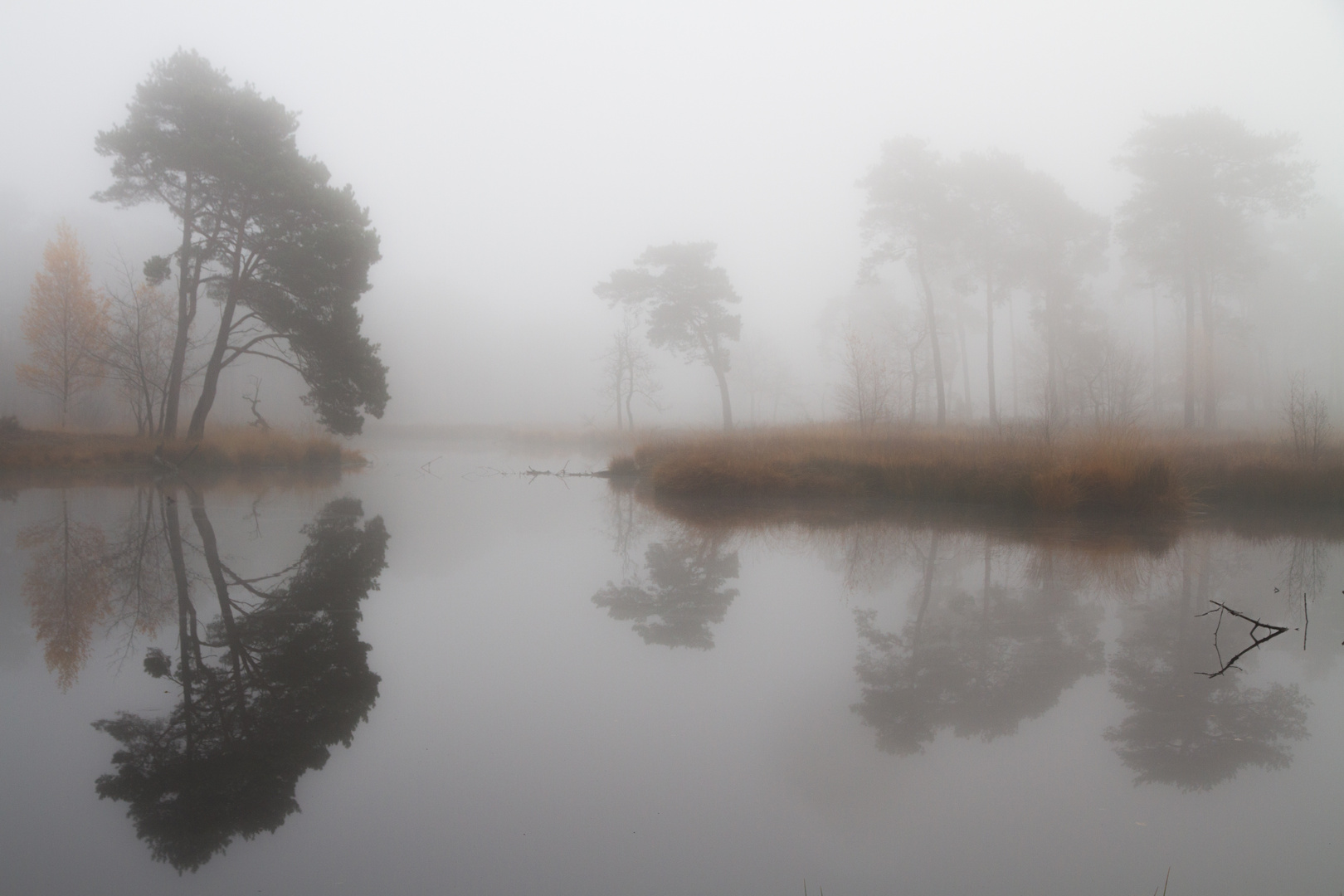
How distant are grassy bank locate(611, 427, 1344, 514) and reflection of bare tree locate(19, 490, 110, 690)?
596cm

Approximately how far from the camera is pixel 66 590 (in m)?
3.35

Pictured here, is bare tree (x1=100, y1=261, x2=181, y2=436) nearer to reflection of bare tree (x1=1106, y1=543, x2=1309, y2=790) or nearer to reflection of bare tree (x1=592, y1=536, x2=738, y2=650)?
reflection of bare tree (x1=592, y1=536, x2=738, y2=650)

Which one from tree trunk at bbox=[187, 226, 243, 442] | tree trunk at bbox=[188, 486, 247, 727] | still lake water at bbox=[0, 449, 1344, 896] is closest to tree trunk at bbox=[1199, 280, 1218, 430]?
still lake water at bbox=[0, 449, 1344, 896]

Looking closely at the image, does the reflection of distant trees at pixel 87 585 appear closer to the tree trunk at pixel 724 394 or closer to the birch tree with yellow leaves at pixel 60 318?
the birch tree with yellow leaves at pixel 60 318

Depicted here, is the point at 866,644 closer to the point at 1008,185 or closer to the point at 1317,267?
the point at 1008,185

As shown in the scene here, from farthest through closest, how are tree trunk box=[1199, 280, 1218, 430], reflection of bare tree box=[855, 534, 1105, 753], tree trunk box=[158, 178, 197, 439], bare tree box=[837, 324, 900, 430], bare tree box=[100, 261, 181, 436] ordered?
1. tree trunk box=[1199, 280, 1218, 430]
2. bare tree box=[100, 261, 181, 436]
3. tree trunk box=[158, 178, 197, 439]
4. bare tree box=[837, 324, 900, 430]
5. reflection of bare tree box=[855, 534, 1105, 753]

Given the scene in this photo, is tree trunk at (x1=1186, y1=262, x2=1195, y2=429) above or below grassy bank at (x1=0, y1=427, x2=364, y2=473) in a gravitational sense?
above

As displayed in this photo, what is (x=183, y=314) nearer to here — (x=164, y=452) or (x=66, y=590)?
(x=164, y=452)

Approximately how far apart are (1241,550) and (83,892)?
6596mm

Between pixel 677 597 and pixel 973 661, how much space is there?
158 centimetres

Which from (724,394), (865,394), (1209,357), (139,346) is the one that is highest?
(139,346)

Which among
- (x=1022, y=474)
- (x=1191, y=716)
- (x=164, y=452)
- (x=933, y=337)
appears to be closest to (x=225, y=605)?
(x=1191, y=716)

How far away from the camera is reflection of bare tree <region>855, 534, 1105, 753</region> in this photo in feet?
6.72

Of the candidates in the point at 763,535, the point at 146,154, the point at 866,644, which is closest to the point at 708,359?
the point at 146,154
